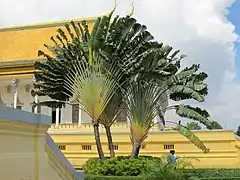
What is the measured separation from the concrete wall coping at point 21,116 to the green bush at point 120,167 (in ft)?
29.7

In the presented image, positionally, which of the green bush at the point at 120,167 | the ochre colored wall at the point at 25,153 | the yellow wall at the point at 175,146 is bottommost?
the ochre colored wall at the point at 25,153

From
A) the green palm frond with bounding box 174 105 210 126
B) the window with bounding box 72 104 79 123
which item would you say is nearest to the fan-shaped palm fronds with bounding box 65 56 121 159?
the green palm frond with bounding box 174 105 210 126

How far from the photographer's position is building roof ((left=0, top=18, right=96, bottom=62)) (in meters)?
26.6

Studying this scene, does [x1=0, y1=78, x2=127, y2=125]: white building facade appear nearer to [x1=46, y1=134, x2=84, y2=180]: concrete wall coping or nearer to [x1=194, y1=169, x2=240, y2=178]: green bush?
[x1=194, y1=169, x2=240, y2=178]: green bush

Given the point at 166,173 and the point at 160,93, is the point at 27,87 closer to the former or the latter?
the point at 160,93

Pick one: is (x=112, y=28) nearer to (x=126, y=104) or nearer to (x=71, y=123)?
(x=126, y=104)

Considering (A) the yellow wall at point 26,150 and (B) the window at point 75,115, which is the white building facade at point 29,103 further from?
(A) the yellow wall at point 26,150

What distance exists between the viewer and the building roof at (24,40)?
1049 inches

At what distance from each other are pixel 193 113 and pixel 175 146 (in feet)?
13.7

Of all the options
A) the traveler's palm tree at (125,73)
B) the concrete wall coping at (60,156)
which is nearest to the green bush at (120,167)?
the traveler's palm tree at (125,73)

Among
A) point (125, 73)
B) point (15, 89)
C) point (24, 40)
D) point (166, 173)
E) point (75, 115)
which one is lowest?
point (166, 173)

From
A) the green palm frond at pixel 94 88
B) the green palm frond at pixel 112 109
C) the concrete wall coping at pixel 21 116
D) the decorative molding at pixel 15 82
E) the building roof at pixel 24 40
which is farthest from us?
the building roof at pixel 24 40

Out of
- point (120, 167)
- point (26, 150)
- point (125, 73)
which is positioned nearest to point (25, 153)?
point (26, 150)

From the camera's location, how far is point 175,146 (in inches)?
715
